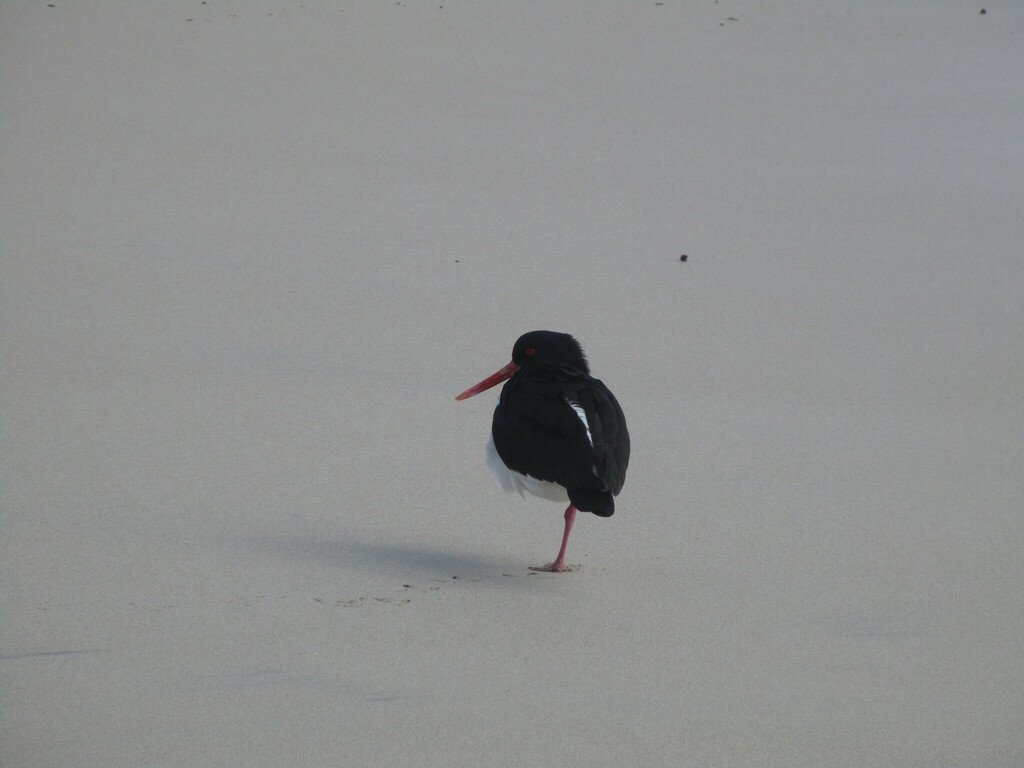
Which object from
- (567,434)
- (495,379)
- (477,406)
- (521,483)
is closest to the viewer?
(567,434)

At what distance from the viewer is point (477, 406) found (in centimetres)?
579

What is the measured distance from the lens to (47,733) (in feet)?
8.75

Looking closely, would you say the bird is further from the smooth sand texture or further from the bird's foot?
the smooth sand texture

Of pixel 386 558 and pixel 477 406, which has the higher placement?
pixel 477 406

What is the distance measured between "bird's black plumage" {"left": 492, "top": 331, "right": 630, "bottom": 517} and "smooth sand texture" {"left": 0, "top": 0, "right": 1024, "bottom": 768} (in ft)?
1.11

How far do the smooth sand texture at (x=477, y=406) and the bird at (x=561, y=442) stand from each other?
284 millimetres

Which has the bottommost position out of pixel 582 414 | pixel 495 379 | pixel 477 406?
pixel 477 406

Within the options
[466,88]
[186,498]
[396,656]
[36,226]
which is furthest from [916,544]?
[466,88]

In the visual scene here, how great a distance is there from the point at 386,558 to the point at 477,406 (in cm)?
Answer: 187

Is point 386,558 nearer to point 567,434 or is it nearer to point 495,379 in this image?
point 567,434

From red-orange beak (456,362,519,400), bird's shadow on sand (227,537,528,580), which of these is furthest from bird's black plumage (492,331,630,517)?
red-orange beak (456,362,519,400)

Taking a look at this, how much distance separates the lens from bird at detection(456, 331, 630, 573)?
391cm

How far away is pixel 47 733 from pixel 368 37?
12267 mm

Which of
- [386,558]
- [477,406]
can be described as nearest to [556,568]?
[386,558]
